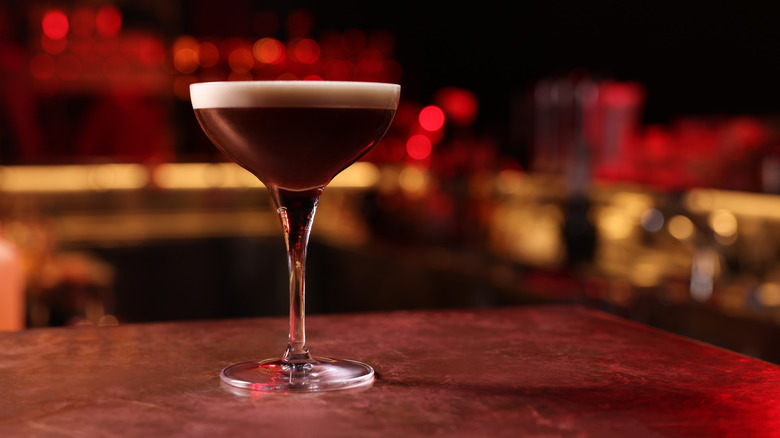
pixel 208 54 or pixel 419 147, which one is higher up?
pixel 208 54

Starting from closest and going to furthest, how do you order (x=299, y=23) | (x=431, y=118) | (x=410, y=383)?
(x=410, y=383), (x=299, y=23), (x=431, y=118)

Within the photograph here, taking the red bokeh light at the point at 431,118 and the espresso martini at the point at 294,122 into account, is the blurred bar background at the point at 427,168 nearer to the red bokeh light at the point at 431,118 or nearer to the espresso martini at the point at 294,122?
the red bokeh light at the point at 431,118

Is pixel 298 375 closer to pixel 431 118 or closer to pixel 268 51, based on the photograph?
pixel 268 51

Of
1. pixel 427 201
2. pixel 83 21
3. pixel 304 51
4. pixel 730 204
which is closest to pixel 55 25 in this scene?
pixel 83 21

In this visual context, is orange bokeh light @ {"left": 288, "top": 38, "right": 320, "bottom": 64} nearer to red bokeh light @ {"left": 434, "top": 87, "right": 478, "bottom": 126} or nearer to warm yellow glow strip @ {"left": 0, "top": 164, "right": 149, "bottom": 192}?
red bokeh light @ {"left": 434, "top": 87, "right": 478, "bottom": 126}

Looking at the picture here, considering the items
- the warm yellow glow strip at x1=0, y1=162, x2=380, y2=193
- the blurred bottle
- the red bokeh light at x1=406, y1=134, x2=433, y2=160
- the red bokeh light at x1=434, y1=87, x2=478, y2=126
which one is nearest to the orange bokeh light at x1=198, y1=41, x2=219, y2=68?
the warm yellow glow strip at x1=0, y1=162, x2=380, y2=193

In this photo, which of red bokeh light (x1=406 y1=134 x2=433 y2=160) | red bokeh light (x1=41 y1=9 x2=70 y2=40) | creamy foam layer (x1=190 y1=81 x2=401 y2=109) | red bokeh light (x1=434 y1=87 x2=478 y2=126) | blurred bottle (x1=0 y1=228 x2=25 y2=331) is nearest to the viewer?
creamy foam layer (x1=190 y1=81 x2=401 y2=109)

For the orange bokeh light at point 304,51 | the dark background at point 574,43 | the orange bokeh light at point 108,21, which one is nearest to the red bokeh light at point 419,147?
the dark background at point 574,43
